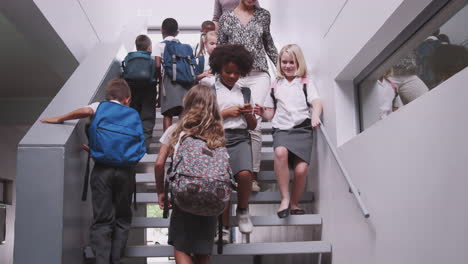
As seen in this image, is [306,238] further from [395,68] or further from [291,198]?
[395,68]

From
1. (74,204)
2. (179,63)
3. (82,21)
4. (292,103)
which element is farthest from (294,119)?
(82,21)

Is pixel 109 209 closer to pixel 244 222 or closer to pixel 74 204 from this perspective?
pixel 74 204

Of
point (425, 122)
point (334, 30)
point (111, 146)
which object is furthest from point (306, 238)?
point (425, 122)

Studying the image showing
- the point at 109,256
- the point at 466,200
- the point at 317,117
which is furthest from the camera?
the point at 317,117

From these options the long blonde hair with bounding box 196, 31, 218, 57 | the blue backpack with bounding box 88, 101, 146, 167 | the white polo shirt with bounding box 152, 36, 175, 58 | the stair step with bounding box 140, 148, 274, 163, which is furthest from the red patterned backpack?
the long blonde hair with bounding box 196, 31, 218, 57

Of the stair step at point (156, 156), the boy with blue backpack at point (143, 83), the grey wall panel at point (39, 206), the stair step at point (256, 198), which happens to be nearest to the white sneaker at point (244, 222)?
the stair step at point (256, 198)

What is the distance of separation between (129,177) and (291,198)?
140 cm

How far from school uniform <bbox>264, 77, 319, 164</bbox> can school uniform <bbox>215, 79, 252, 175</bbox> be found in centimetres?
63

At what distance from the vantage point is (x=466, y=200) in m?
2.16

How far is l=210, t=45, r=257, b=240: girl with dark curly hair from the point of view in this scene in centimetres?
377

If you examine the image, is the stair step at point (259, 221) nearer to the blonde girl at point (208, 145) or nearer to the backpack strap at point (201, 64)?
the blonde girl at point (208, 145)

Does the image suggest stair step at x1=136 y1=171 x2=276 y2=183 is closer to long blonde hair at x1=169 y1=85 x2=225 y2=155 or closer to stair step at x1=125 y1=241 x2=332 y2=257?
stair step at x1=125 y1=241 x2=332 y2=257

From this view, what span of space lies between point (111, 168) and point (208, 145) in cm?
91

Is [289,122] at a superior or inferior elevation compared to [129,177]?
superior
